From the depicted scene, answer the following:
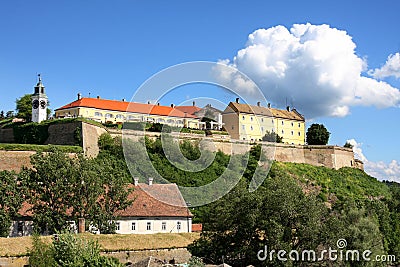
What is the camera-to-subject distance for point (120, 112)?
209ft

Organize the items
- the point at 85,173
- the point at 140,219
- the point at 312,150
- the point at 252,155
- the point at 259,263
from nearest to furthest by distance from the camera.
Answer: the point at 259,263, the point at 85,173, the point at 140,219, the point at 252,155, the point at 312,150

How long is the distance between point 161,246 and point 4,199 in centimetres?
1026

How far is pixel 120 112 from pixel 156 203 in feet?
87.7

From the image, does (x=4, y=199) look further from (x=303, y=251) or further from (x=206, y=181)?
(x=206, y=181)

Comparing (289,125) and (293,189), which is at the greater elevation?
(289,125)

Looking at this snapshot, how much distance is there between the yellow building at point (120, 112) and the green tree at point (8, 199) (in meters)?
27.6

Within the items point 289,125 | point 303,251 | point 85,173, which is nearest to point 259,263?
point 303,251

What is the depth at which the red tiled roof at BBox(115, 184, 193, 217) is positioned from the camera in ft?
122

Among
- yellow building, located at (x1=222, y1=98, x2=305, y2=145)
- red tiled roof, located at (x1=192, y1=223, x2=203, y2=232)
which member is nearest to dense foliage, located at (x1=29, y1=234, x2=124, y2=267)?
red tiled roof, located at (x1=192, y1=223, x2=203, y2=232)

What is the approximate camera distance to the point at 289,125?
3164 inches

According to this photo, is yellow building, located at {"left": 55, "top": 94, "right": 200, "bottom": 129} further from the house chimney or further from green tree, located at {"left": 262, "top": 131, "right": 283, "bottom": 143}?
the house chimney

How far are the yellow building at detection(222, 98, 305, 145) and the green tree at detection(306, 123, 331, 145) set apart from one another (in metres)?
2.85

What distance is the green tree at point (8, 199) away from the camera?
102ft

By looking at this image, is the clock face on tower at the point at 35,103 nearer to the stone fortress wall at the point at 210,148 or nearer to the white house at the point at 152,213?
the stone fortress wall at the point at 210,148
